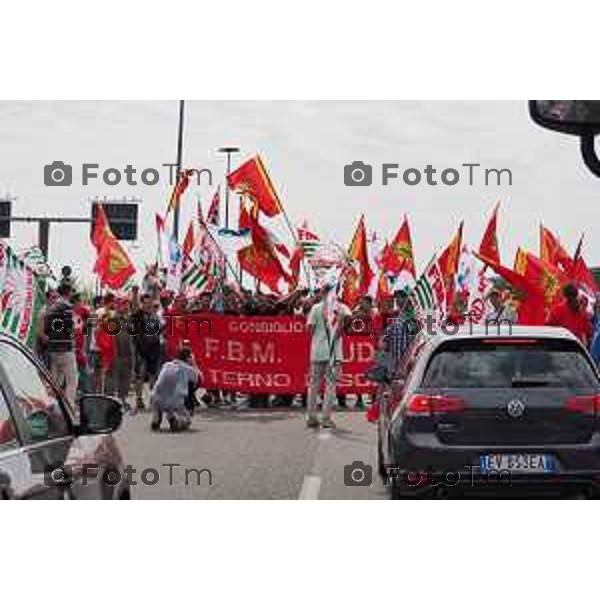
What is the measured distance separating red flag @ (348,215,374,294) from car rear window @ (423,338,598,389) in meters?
1.26

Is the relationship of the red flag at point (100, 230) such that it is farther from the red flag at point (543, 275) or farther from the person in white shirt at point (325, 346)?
the person in white shirt at point (325, 346)

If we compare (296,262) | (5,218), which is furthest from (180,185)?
(296,262)

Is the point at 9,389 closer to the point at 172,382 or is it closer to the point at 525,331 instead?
the point at 525,331

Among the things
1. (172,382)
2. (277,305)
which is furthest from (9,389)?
(277,305)

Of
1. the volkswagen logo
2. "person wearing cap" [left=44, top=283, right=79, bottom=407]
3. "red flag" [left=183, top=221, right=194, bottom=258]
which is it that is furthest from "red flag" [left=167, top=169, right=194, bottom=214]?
the volkswagen logo

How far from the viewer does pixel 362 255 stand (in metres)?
10.4

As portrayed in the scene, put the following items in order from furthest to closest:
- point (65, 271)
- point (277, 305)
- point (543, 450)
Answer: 1. point (277, 305)
2. point (65, 271)
3. point (543, 450)

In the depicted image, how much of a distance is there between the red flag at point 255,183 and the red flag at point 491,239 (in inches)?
58.0

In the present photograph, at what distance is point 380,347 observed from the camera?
418 inches

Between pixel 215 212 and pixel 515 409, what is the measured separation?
3171 mm

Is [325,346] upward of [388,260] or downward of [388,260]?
downward

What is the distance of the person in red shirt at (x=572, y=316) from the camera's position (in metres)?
9.77

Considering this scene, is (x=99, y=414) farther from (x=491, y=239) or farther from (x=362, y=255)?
(x=362, y=255)

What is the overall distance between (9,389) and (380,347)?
567 cm
